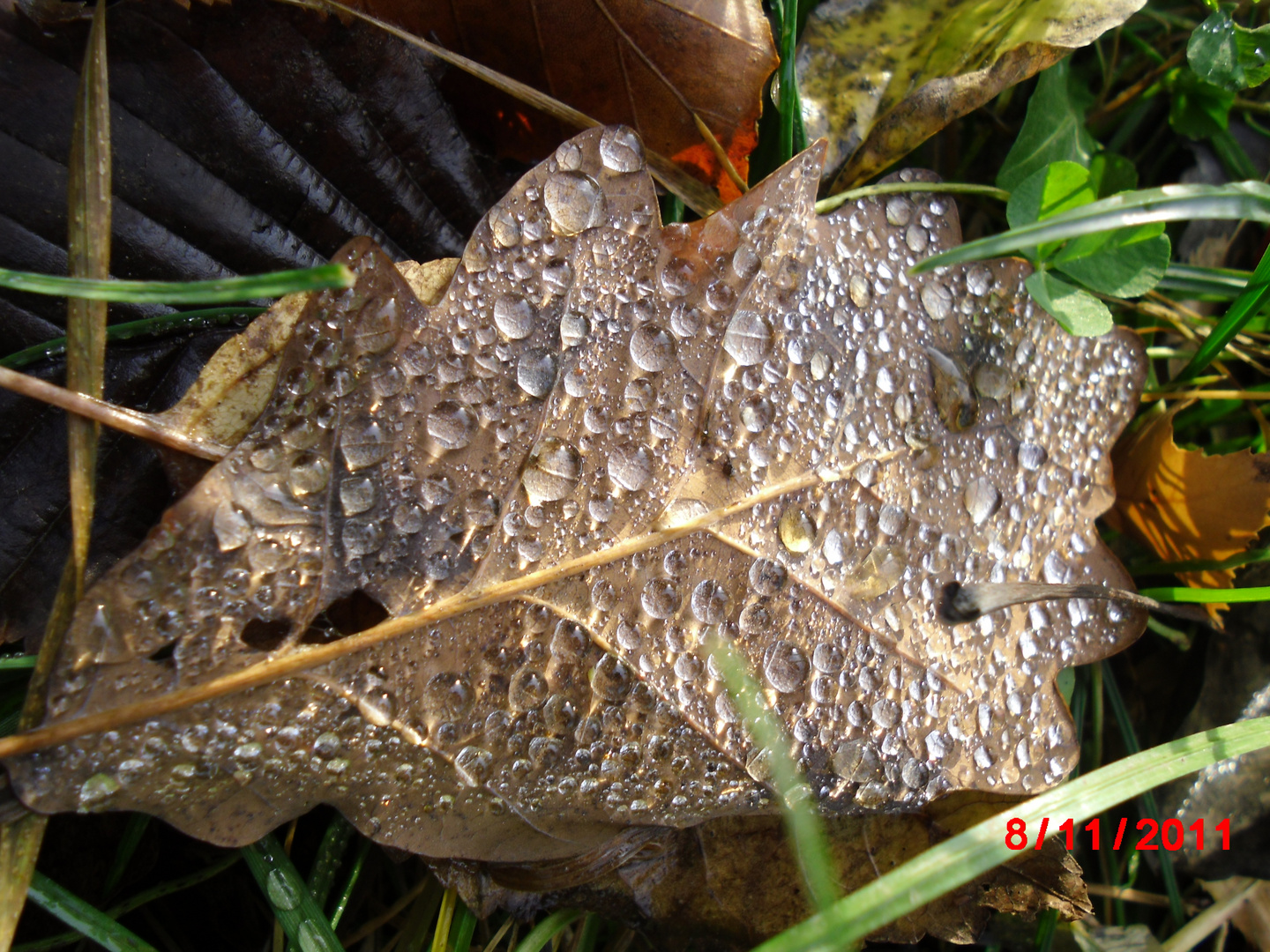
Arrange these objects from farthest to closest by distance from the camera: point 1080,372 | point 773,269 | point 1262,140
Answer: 1. point 1262,140
2. point 1080,372
3. point 773,269

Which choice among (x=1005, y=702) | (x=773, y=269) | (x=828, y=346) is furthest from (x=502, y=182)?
(x=1005, y=702)

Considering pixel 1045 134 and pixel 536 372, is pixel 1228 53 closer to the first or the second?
pixel 1045 134

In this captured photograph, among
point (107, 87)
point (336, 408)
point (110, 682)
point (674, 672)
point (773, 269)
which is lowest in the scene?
point (674, 672)

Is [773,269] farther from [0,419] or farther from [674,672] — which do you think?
[0,419]

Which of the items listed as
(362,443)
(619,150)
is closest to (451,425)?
(362,443)

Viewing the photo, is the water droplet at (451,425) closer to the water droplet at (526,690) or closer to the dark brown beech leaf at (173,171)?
the water droplet at (526,690)

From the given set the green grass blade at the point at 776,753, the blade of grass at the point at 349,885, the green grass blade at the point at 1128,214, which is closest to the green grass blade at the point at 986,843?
the green grass blade at the point at 776,753
